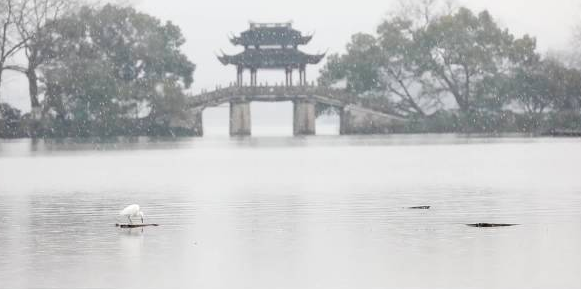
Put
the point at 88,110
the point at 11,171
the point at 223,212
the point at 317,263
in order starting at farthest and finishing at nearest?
the point at 88,110 < the point at 11,171 < the point at 223,212 < the point at 317,263

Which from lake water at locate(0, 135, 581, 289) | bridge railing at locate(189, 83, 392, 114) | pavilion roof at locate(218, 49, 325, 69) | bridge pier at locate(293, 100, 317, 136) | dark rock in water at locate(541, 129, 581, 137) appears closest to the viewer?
lake water at locate(0, 135, 581, 289)

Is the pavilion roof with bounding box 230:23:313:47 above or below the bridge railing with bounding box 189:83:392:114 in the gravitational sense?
above

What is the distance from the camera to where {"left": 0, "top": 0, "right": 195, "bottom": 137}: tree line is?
86.9 metres

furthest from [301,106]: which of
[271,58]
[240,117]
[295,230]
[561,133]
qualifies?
[295,230]

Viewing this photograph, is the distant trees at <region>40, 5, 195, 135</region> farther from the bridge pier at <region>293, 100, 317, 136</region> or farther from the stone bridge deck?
the bridge pier at <region>293, 100, 317, 136</region>

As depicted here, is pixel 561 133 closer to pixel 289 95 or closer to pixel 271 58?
pixel 289 95

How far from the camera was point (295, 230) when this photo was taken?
2017 cm

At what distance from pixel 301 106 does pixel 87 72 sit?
3215 cm

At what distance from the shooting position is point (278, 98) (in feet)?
379

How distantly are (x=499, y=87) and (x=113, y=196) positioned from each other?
245 ft

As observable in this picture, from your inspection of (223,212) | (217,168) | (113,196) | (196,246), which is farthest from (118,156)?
(196,246)

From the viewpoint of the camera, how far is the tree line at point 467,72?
102 m

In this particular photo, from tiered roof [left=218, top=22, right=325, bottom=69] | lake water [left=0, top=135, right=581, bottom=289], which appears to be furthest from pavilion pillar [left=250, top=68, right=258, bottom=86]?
lake water [left=0, top=135, right=581, bottom=289]

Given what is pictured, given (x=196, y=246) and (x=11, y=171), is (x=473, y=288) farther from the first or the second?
(x=11, y=171)
